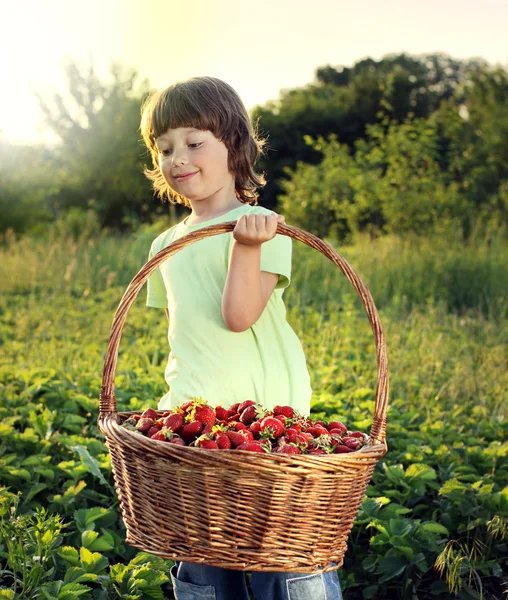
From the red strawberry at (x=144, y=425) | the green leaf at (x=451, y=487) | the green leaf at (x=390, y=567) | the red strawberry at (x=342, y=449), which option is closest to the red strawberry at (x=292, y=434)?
the red strawberry at (x=342, y=449)

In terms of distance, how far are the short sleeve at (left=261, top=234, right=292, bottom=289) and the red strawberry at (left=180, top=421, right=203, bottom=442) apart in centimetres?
54

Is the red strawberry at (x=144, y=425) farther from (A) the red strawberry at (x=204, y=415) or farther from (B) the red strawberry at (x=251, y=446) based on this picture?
(B) the red strawberry at (x=251, y=446)

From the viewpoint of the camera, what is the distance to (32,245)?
10328 millimetres

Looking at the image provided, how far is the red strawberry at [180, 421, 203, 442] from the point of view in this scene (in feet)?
5.38

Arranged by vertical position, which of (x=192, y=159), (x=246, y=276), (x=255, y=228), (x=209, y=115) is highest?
(x=209, y=115)

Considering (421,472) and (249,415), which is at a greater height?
(249,415)

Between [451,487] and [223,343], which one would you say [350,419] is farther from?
[223,343]

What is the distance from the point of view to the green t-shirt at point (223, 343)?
2018 millimetres

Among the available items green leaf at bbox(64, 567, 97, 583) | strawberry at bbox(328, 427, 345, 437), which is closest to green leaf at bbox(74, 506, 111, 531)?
green leaf at bbox(64, 567, 97, 583)

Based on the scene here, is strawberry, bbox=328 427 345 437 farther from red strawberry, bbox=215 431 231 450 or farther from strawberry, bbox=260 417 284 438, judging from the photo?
red strawberry, bbox=215 431 231 450

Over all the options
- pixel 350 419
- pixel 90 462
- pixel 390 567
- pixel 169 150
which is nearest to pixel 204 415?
pixel 169 150

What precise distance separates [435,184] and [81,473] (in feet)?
29.8

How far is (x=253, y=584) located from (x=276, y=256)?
2.89 feet

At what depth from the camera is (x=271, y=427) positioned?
5.35ft
